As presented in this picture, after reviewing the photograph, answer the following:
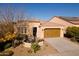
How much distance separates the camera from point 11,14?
26.2 m

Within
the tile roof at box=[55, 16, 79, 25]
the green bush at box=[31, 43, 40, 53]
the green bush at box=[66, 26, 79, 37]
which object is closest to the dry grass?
the green bush at box=[31, 43, 40, 53]

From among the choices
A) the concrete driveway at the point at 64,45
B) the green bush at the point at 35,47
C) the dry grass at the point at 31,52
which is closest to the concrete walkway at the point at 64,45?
the concrete driveway at the point at 64,45

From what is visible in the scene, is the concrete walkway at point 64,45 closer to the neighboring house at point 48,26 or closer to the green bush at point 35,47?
the neighboring house at point 48,26

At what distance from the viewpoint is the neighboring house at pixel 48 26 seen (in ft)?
85.7

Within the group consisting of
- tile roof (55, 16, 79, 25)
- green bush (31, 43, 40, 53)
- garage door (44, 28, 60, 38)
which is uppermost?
tile roof (55, 16, 79, 25)

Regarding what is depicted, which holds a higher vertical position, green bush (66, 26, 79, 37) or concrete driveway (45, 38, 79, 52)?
green bush (66, 26, 79, 37)

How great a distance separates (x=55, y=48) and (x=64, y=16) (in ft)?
2.47

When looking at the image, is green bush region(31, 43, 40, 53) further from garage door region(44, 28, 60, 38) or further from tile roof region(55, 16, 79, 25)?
tile roof region(55, 16, 79, 25)

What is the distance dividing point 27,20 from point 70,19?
973 mm

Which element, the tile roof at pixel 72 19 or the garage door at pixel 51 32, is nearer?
the tile roof at pixel 72 19

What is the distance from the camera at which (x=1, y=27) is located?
1029 inches

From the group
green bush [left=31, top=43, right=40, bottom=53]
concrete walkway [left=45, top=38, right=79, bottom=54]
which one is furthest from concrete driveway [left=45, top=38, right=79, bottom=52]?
green bush [left=31, top=43, right=40, bottom=53]

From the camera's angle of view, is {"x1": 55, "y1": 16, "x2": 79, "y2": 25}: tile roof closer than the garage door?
Yes

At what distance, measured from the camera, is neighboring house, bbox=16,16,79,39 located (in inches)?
1029
